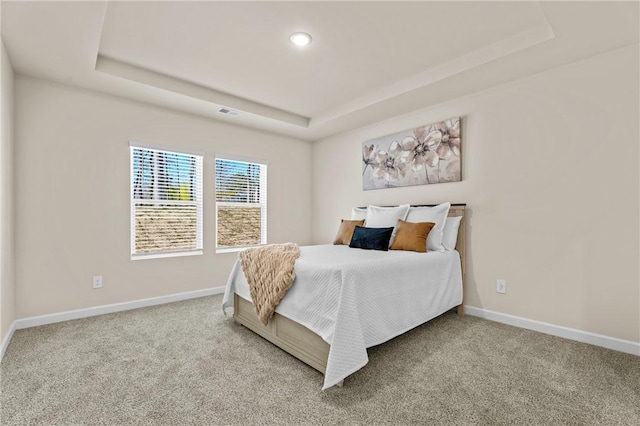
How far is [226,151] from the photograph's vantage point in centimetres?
418

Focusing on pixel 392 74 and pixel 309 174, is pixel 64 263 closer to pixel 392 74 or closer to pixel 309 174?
pixel 309 174

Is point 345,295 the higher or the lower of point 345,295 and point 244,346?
the higher

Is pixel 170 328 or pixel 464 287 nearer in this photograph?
pixel 170 328

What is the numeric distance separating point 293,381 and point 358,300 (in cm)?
63

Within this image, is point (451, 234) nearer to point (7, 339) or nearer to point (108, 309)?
point (108, 309)

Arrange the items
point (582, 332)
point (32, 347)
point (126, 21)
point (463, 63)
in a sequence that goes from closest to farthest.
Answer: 1. point (126, 21)
2. point (32, 347)
3. point (582, 332)
4. point (463, 63)

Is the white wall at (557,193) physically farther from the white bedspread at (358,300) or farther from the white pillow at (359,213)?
the white pillow at (359,213)

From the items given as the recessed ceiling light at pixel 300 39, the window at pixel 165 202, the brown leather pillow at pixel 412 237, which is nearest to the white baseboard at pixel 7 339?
the window at pixel 165 202

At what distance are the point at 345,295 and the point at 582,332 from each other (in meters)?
2.12

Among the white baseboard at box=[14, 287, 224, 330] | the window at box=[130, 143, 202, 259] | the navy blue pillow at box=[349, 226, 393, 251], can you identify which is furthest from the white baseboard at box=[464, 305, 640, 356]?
the window at box=[130, 143, 202, 259]

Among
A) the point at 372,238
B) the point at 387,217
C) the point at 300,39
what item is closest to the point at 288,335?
the point at 372,238

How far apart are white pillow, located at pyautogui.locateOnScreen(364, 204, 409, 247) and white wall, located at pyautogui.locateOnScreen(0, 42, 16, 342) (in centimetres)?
326

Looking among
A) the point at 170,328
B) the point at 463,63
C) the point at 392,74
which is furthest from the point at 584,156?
the point at 170,328

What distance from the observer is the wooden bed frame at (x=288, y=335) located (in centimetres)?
202
